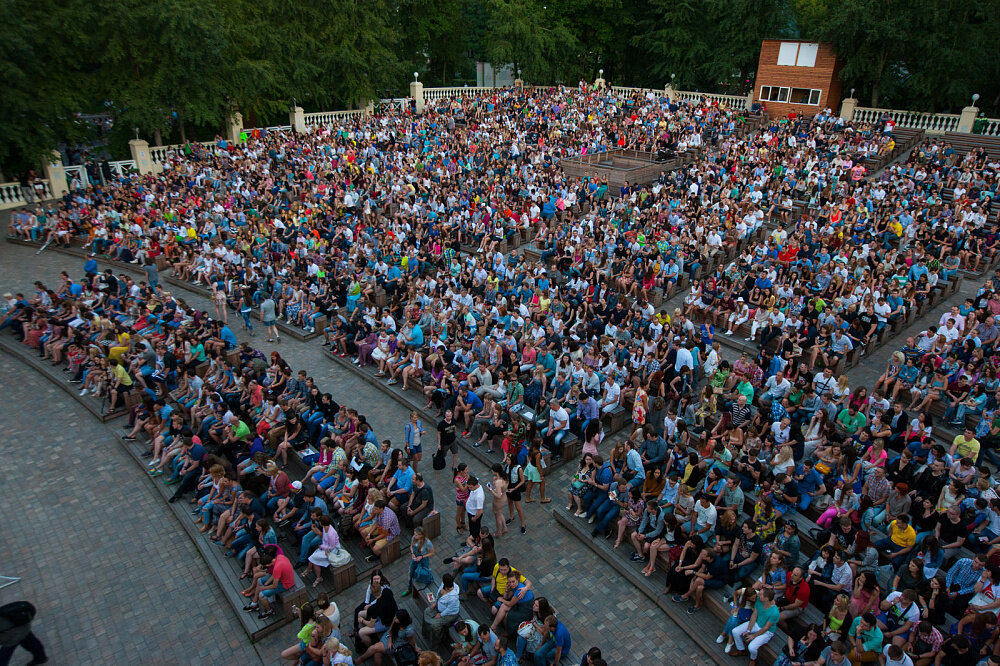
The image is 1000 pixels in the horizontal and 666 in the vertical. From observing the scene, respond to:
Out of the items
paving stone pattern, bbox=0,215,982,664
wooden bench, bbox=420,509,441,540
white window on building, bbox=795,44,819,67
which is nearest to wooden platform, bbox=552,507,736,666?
paving stone pattern, bbox=0,215,982,664

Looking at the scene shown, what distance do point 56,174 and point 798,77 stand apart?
3623 centimetres

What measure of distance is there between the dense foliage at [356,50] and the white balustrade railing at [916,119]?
2.18 m

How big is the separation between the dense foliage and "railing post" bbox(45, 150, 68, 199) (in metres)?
0.68

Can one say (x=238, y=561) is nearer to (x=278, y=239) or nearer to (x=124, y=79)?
(x=278, y=239)

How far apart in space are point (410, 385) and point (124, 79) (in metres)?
24.2

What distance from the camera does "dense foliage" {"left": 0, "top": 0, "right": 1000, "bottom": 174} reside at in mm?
26234

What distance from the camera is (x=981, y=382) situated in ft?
37.5

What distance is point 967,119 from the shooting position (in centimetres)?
2755

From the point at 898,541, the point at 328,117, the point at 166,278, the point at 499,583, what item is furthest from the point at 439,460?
the point at 328,117

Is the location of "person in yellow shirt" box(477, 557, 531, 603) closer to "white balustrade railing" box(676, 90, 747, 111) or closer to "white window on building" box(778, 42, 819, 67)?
"white balustrade railing" box(676, 90, 747, 111)

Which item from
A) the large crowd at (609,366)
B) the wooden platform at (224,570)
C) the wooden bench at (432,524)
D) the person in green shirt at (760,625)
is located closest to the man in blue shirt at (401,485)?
the large crowd at (609,366)

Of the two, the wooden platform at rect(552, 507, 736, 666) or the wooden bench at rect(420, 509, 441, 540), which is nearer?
the wooden platform at rect(552, 507, 736, 666)

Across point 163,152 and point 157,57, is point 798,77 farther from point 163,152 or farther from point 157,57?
point 163,152

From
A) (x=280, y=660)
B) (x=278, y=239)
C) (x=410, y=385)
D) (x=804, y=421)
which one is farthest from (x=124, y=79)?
(x=804, y=421)
